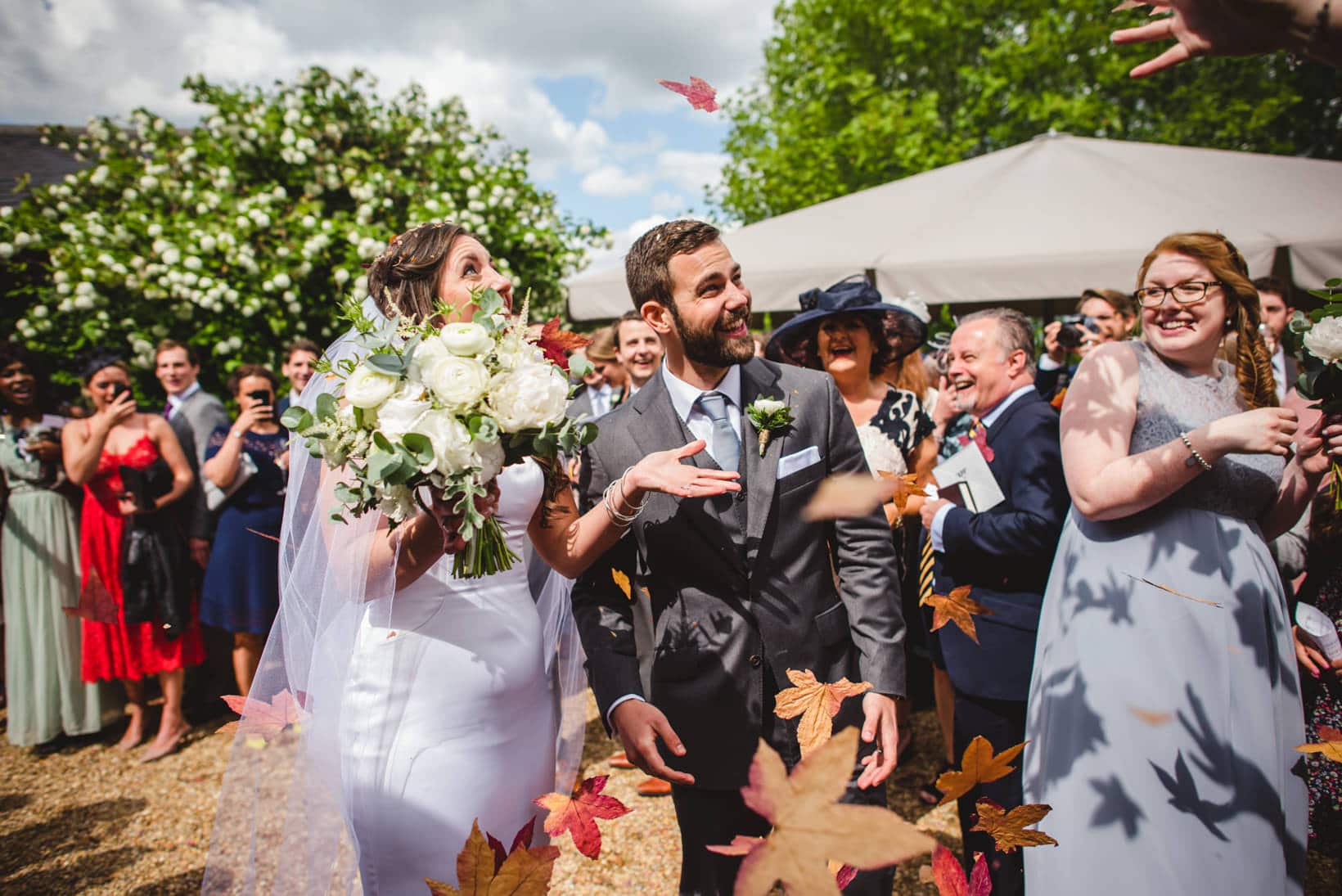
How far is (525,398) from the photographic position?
4.56 feet

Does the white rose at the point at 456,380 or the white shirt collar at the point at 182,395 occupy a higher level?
the white shirt collar at the point at 182,395

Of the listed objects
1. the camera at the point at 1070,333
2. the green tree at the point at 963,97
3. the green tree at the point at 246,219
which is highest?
the green tree at the point at 963,97

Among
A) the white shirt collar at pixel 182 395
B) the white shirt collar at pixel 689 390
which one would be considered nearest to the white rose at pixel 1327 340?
the white shirt collar at pixel 689 390

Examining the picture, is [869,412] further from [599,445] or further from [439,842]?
[439,842]

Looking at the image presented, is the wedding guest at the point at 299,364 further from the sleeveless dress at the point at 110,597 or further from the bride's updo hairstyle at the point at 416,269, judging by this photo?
the bride's updo hairstyle at the point at 416,269

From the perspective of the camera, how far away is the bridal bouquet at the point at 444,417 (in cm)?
133

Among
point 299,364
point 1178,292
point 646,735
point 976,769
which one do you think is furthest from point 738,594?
point 299,364

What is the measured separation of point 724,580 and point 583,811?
71 centimetres

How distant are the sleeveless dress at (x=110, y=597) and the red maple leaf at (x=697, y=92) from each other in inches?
166

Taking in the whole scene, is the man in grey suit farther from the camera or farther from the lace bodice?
the camera

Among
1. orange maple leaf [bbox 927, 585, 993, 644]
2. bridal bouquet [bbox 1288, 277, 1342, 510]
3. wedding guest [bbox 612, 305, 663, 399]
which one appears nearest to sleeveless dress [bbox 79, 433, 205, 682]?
wedding guest [bbox 612, 305, 663, 399]

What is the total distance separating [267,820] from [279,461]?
309 centimetres

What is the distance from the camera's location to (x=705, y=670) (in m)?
1.92

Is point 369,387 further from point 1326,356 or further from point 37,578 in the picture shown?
point 37,578
